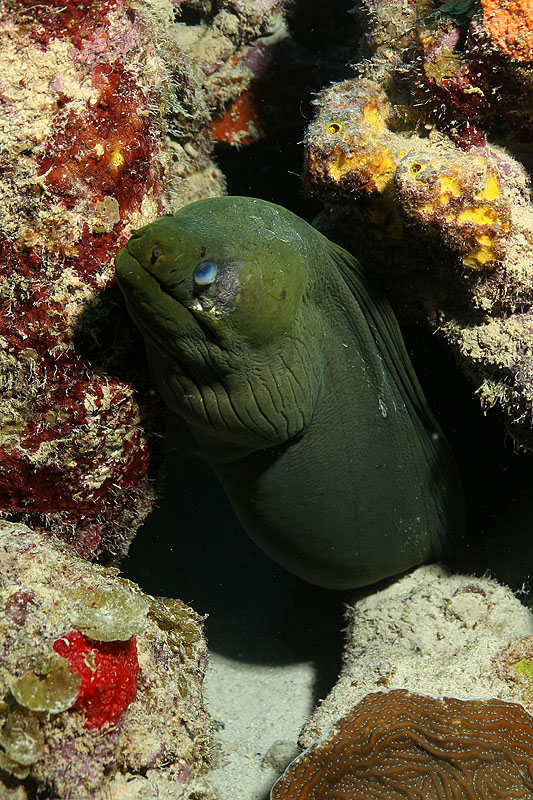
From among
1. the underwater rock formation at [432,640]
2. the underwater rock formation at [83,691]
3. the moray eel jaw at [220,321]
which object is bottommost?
the underwater rock formation at [432,640]

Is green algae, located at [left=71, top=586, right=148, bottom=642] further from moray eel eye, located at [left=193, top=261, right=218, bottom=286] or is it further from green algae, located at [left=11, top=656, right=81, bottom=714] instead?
moray eel eye, located at [left=193, top=261, right=218, bottom=286]

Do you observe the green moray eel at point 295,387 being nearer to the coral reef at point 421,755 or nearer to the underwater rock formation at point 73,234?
the underwater rock formation at point 73,234

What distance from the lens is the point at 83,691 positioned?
62.4 inches

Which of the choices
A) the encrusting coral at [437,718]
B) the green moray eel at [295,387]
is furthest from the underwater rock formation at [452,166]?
the encrusting coral at [437,718]

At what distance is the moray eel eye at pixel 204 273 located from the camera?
1958 millimetres

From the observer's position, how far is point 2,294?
2.00 meters

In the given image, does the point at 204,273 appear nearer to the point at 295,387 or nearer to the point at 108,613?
the point at 295,387

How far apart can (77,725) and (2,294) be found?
4.68 ft

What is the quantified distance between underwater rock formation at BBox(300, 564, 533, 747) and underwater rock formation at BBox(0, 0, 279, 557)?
1.52 m

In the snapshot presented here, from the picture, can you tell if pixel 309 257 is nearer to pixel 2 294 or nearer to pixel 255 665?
pixel 2 294

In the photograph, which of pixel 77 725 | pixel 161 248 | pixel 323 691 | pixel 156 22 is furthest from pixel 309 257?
pixel 323 691

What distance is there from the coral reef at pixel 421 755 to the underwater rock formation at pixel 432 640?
0.63 ft

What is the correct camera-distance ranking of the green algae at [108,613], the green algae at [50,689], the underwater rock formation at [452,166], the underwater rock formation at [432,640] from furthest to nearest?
the underwater rock formation at [432,640], the underwater rock formation at [452,166], the green algae at [108,613], the green algae at [50,689]

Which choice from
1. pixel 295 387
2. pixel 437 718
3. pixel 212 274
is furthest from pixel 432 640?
pixel 212 274
